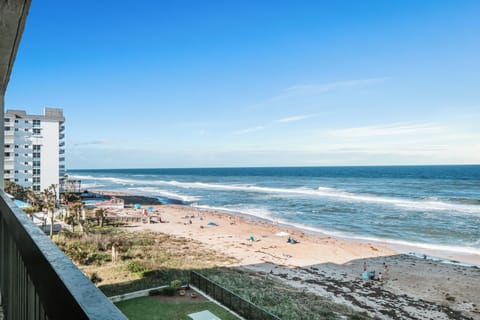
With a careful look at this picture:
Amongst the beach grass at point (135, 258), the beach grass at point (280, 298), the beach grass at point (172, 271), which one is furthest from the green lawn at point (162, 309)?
the beach grass at point (280, 298)

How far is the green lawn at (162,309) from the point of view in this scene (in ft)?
31.6

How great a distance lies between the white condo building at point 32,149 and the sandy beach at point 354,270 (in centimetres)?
2097

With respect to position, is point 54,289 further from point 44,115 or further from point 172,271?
point 44,115

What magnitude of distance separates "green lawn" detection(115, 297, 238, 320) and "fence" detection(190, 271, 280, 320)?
0.97ft

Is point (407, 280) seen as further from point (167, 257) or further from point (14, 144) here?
point (14, 144)

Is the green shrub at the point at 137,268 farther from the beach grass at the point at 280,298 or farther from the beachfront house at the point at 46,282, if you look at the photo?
the beachfront house at the point at 46,282

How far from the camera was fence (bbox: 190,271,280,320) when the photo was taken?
30.9 feet

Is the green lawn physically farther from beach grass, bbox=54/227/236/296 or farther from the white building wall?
the white building wall

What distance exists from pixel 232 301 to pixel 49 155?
3892 centimetres

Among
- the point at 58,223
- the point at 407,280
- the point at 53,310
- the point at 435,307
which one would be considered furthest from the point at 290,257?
the point at 53,310

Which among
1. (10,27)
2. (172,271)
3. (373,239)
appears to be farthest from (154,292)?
(373,239)

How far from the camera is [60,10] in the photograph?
23.7 feet

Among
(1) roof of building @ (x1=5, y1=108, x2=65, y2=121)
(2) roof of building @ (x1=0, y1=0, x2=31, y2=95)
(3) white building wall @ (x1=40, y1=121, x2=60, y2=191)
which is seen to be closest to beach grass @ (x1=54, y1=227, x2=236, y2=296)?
(2) roof of building @ (x1=0, y1=0, x2=31, y2=95)

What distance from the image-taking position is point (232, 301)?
34.0 ft
